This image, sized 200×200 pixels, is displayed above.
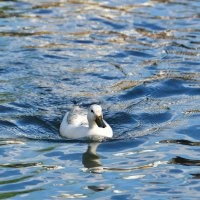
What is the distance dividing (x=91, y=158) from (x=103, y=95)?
3824 millimetres

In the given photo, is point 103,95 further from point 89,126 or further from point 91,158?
point 91,158

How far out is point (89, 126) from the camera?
13.6 meters

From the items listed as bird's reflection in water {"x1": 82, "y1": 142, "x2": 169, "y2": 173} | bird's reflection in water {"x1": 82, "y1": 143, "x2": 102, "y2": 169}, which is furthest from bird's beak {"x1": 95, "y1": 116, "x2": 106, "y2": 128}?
bird's reflection in water {"x1": 82, "y1": 142, "x2": 169, "y2": 173}

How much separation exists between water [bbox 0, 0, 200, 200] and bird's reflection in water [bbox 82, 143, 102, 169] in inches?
0.6

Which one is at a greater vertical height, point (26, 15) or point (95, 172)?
point (26, 15)

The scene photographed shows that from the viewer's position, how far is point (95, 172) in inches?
439

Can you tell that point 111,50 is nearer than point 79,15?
Yes

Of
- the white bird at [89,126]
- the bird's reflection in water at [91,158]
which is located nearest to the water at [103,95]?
the bird's reflection in water at [91,158]

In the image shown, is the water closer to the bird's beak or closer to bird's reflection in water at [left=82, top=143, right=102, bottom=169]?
bird's reflection in water at [left=82, top=143, right=102, bottom=169]

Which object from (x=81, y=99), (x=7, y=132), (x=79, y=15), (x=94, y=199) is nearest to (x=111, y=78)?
(x=81, y=99)

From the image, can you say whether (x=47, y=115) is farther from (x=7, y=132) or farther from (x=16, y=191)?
(x=16, y=191)

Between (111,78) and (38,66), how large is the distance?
5.53ft

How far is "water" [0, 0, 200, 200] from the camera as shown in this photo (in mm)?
10734

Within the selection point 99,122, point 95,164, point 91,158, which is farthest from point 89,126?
point 95,164
